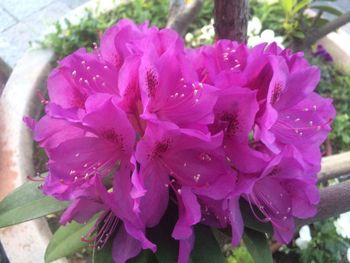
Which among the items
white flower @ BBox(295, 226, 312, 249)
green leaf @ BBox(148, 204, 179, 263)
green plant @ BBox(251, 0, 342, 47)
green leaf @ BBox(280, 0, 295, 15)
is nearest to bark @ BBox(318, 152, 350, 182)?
white flower @ BBox(295, 226, 312, 249)

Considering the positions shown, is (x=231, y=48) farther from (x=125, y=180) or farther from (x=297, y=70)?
(x=125, y=180)

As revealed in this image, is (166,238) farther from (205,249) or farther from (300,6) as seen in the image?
(300,6)

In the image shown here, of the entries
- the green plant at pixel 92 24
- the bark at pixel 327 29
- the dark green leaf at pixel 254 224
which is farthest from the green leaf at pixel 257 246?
the green plant at pixel 92 24

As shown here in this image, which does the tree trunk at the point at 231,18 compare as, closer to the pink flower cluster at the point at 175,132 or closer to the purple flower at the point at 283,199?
the pink flower cluster at the point at 175,132

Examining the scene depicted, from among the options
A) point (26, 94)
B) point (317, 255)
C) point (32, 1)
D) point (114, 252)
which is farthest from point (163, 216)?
point (32, 1)

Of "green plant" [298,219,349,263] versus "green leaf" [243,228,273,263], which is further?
"green plant" [298,219,349,263]

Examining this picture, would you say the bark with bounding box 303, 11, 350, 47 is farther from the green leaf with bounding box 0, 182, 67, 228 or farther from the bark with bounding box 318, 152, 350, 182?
the green leaf with bounding box 0, 182, 67, 228

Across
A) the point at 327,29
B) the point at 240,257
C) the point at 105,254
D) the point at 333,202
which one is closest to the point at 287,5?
the point at 327,29
